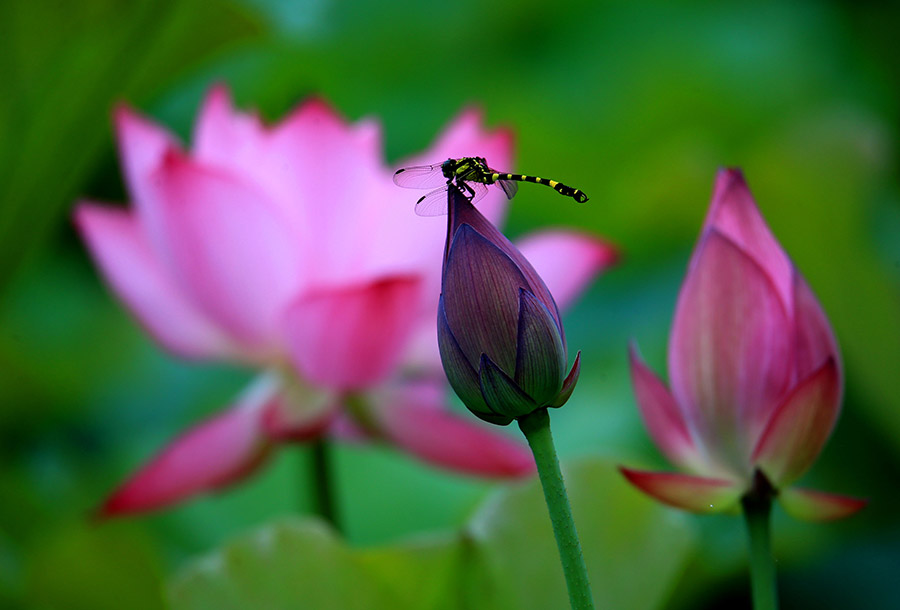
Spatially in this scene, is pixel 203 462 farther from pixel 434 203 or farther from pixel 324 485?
pixel 434 203

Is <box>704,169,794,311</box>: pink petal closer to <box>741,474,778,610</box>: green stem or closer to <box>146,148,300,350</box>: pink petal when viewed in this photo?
<box>741,474,778,610</box>: green stem

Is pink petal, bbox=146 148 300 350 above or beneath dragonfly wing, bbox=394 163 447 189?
above

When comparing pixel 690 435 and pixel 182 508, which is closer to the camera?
pixel 690 435

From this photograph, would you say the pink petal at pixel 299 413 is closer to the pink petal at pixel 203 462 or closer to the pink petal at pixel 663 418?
the pink petal at pixel 203 462

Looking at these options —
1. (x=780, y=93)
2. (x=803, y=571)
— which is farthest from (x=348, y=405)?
(x=780, y=93)

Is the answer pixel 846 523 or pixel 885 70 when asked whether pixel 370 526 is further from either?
pixel 885 70

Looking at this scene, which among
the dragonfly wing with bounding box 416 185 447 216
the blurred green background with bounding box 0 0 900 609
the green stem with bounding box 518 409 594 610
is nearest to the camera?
the green stem with bounding box 518 409 594 610

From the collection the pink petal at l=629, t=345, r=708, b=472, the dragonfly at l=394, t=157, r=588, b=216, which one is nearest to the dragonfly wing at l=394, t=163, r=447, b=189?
the dragonfly at l=394, t=157, r=588, b=216
